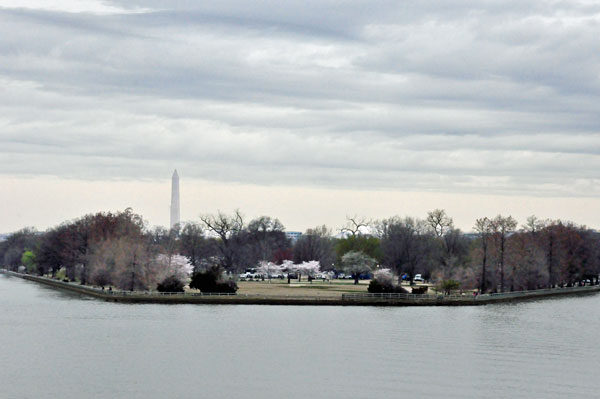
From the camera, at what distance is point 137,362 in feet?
177

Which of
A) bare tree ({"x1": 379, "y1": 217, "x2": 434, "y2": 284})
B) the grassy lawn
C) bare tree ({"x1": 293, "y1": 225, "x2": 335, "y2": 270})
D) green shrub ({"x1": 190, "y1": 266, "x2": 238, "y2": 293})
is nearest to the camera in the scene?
green shrub ({"x1": 190, "y1": 266, "x2": 238, "y2": 293})

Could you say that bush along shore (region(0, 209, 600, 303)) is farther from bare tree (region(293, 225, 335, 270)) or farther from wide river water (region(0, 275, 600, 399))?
wide river water (region(0, 275, 600, 399))

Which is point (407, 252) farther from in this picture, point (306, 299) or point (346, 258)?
point (306, 299)

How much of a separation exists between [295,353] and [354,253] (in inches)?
3732

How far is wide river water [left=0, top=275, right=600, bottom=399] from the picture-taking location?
45.9 metres

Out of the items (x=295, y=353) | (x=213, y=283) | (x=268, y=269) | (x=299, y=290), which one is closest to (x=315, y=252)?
(x=268, y=269)

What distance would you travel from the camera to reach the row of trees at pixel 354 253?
113812 millimetres

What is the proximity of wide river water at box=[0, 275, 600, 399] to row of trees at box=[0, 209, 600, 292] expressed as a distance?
23.9m

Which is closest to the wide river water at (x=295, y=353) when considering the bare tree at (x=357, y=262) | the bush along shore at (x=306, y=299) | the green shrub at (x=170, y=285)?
the bush along shore at (x=306, y=299)

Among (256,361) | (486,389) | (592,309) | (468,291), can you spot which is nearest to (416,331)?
(256,361)

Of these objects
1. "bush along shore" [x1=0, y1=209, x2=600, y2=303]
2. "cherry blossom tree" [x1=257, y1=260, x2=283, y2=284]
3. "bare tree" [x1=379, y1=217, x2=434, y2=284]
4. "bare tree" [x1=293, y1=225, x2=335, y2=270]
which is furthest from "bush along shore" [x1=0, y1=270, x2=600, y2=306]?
"bare tree" [x1=293, y1=225, x2=335, y2=270]

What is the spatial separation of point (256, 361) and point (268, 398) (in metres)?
10.7

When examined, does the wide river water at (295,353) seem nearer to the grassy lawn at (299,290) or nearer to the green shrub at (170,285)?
the green shrub at (170,285)

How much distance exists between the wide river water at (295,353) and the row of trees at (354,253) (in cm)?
2388
